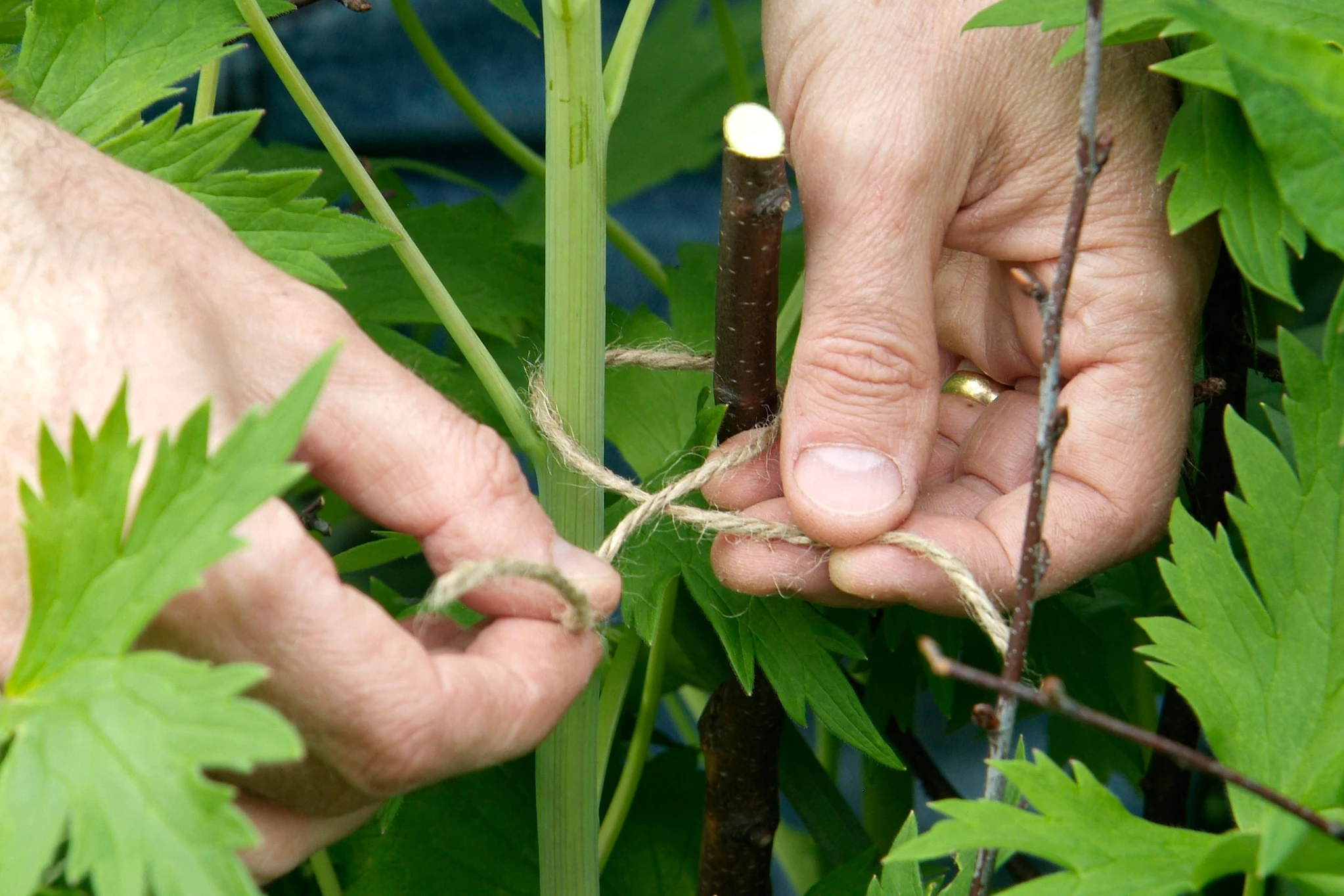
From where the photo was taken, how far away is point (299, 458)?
0.62 meters

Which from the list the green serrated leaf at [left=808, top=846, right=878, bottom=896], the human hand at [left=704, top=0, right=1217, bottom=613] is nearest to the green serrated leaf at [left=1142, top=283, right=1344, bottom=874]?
→ the human hand at [left=704, top=0, right=1217, bottom=613]

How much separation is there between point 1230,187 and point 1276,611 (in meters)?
0.24

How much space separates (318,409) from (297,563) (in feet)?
0.40

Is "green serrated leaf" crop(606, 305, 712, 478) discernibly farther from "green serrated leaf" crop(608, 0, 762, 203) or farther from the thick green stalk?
"green serrated leaf" crop(608, 0, 762, 203)

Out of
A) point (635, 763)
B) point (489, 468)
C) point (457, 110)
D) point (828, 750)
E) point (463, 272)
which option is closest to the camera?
point (489, 468)

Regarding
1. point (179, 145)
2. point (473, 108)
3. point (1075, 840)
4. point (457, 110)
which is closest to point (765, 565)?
point (1075, 840)

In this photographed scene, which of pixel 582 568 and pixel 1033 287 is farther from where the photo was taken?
pixel 582 568

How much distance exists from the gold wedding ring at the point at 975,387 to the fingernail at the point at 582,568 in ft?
1.40

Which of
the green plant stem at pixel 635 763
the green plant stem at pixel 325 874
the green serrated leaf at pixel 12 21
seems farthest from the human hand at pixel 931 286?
the green serrated leaf at pixel 12 21

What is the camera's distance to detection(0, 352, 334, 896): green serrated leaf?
385 mm

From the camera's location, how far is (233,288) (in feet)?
1.85

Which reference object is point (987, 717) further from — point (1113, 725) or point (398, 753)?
point (398, 753)

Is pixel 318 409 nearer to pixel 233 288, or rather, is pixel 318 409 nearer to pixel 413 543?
pixel 233 288

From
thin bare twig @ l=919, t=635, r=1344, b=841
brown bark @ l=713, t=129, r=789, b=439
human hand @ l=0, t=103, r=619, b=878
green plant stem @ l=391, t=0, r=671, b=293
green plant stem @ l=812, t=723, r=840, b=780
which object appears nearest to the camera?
thin bare twig @ l=919, t=635, r=1344, b=841
